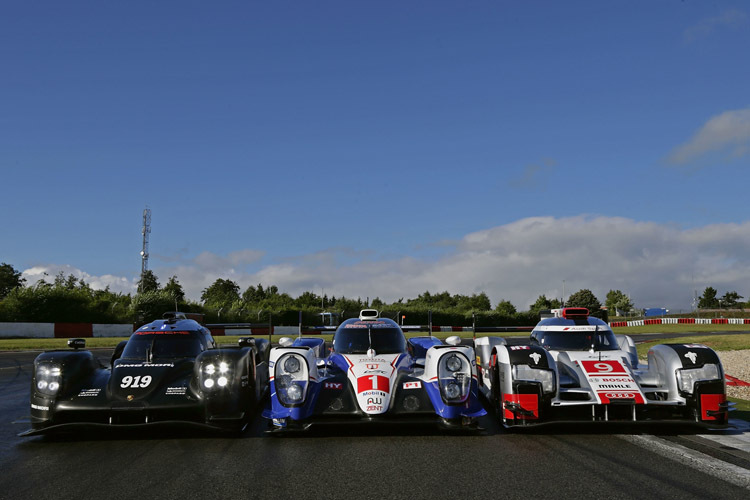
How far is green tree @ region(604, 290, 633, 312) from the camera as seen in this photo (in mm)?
137000

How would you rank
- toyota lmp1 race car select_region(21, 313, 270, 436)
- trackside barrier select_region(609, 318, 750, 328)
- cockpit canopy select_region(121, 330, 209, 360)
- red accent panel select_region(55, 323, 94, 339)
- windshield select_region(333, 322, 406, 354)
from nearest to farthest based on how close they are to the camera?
toyota lmp1 race car select_region(21, 313, 270, 436), cockpit canopy select_region(121, 330, 209, 360), windshield select_region(333, 322, 406, 354), red accent panel select_region(55, 323, 94, 339), trackside barrier select_region(609, 318, 750, 328)

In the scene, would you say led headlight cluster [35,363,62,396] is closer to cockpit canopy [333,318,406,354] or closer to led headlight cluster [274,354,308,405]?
led headlight cluster [274,354,308,405]

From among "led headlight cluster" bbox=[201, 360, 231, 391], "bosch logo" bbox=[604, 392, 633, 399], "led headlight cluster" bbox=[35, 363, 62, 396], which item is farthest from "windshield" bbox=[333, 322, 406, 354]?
"led headlight cluster" bbox=[35, 363, 62, 396]

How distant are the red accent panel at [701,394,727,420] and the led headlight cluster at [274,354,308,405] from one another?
208 inches

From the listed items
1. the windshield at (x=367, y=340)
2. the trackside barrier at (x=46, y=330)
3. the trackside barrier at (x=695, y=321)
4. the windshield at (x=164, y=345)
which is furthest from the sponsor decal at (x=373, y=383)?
the trackside barrier at (x=695, y=321)

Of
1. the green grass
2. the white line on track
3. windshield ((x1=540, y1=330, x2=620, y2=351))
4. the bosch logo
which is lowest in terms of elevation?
the white line on track

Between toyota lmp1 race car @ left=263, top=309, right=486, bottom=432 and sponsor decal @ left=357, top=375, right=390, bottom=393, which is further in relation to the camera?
sponsor decal @ left=357, top=375, right=390, bottom=393

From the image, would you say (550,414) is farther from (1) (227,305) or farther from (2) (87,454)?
(1) (227,305)

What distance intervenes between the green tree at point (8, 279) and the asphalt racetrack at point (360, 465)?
310 feet

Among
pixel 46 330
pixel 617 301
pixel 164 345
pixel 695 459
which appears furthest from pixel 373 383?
pixel 617 301

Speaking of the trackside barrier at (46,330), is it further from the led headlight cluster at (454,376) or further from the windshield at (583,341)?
the led headlight cluster at (454,376)

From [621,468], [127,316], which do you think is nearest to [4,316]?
[127,316]

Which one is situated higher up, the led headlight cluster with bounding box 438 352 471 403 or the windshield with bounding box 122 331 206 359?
the windshield with bounding box 122 331 206 359

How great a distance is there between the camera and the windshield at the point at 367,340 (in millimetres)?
9727
